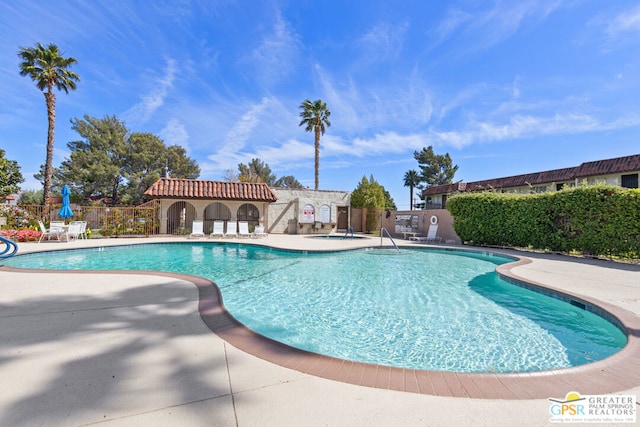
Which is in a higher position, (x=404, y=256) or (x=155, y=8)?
(x=155, y=8)

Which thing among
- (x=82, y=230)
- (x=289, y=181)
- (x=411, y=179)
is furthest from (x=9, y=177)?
(x=411, y=179)

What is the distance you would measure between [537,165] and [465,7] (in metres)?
23.2

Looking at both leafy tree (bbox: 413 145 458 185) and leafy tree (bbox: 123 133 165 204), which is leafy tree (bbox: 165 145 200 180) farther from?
leafy tree (bbox: 413 145 458 185)

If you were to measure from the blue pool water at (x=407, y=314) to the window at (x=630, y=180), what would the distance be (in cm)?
1756

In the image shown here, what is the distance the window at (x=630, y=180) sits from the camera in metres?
18.4

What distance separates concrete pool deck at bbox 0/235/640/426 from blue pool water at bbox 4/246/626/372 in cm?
86

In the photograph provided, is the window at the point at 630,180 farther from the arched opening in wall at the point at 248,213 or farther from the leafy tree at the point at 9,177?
the leafy tree at the point at 9,177

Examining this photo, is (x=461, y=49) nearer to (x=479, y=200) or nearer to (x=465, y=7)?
(x=465, y=7)

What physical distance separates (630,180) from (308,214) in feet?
72.4

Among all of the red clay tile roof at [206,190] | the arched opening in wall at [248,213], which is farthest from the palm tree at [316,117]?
the red clay tile roof at [206,190]

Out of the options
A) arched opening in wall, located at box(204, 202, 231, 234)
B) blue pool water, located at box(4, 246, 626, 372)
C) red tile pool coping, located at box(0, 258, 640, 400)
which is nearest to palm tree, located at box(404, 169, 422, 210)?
arched opening in wall, located at box(204, 202, 231, 234)

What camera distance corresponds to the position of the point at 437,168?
44875 millimetres

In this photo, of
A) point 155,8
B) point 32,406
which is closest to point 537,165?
point 155,8

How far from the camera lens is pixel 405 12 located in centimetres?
1053
